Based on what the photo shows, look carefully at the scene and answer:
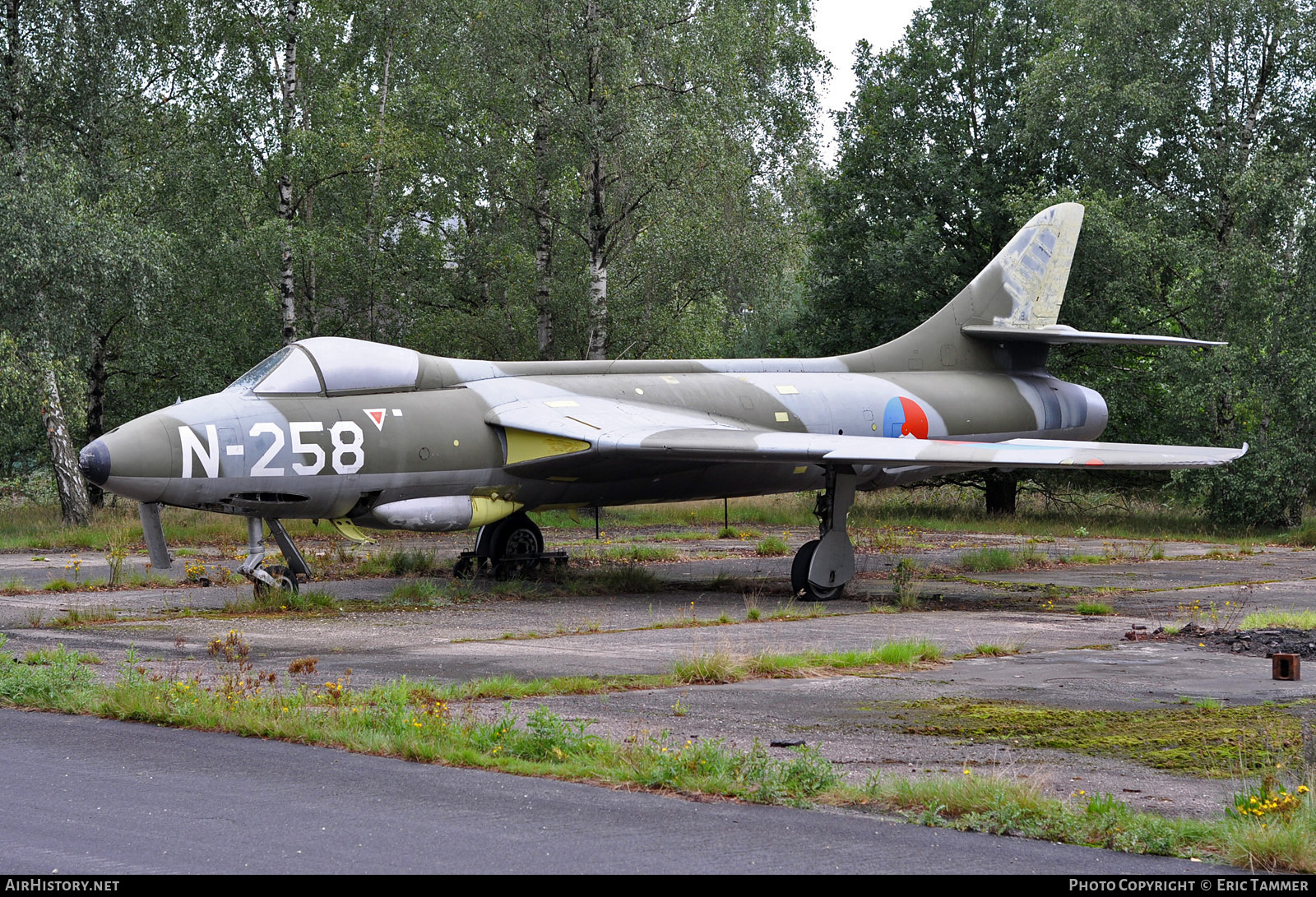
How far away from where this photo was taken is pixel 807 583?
16734 mm

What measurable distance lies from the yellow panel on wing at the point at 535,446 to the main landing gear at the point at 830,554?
329 centimetres

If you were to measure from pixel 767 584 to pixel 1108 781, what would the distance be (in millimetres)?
11598

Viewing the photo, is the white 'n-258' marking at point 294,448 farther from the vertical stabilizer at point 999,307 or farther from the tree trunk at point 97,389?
the tree trunk at point 97,389

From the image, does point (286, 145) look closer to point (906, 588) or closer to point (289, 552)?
point (289, 552)

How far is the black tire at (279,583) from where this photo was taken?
49.6 feet

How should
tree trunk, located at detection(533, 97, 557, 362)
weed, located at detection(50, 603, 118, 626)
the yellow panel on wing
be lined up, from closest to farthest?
weed, located at detection(50, 603, 118, 626), the yellow panel on wing, tree trunk, located at detection(533, 97, 557, 362)

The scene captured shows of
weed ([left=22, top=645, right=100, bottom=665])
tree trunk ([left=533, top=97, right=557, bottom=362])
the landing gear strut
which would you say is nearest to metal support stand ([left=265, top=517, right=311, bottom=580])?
the landing gear strut

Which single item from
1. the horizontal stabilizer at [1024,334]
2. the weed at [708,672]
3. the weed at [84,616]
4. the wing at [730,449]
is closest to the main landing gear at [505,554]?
the wing at [730,449]

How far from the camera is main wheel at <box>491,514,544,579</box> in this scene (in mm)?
18734

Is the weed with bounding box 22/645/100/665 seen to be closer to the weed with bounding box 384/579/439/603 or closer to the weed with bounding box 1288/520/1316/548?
the weed with bounding box 384/579/439/603

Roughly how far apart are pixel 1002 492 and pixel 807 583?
19.1m

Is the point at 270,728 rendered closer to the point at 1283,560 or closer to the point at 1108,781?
the point at 1108,781

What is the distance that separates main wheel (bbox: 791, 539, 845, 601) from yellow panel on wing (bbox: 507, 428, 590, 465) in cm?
324

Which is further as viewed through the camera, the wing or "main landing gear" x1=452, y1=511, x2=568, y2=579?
"main landing gear" x1=452, y1=511, x2=568, y2=579
